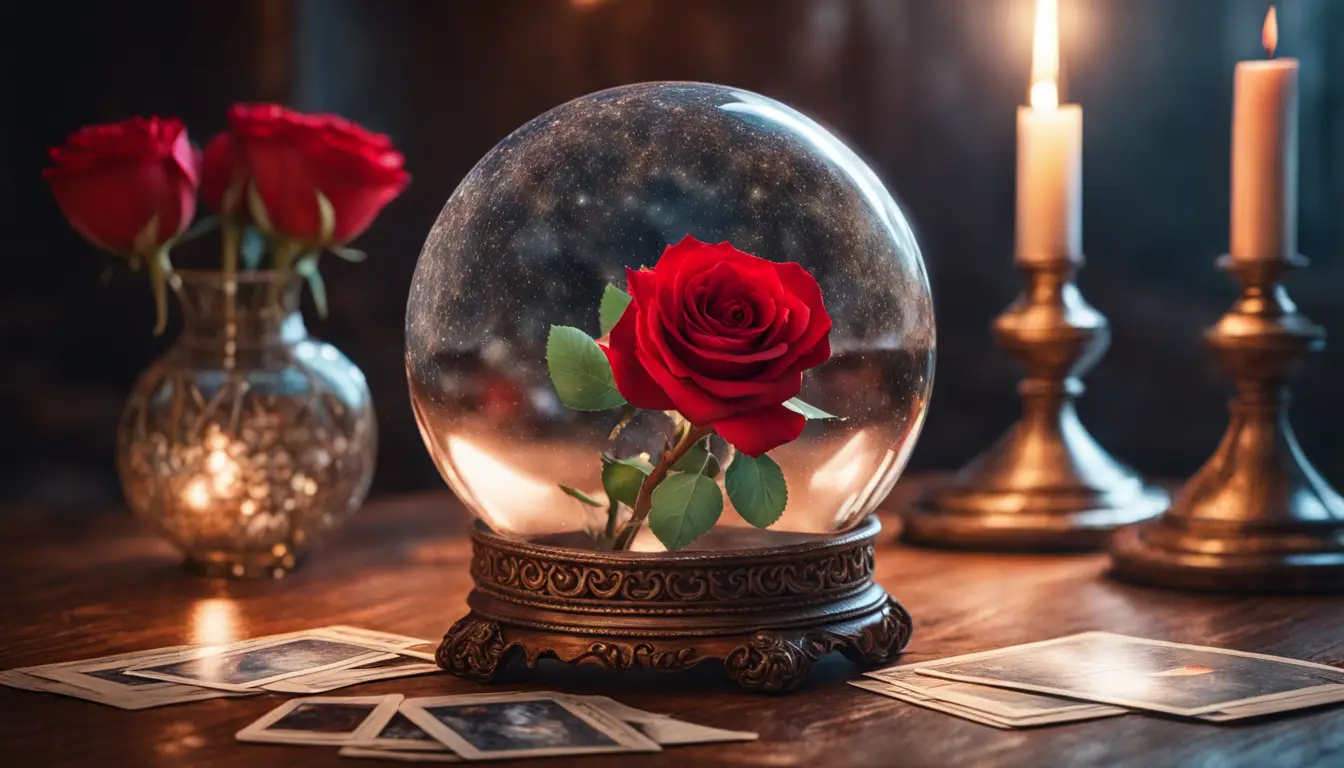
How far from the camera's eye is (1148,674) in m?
1.13

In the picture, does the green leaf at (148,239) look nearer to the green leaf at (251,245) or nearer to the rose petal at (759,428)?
the green leaf at (251,245)

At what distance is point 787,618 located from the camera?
110cm

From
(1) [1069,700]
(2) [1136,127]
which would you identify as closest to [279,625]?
(1) [1069,700]

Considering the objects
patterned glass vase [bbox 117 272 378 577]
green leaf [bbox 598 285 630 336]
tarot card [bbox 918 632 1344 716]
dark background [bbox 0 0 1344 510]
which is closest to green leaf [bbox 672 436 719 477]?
green leaf [bbox 598 285 630 336]

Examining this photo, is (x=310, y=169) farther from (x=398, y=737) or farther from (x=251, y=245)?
(x=398, y=737)

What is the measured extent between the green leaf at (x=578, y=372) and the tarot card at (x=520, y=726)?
199mm

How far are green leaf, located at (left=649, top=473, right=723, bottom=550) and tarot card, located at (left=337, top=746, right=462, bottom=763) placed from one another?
21 cm

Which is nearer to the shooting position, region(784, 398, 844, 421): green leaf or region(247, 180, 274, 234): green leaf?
region(784, 398, 844, 421): green leaf

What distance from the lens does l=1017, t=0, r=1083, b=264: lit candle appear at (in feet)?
5.77

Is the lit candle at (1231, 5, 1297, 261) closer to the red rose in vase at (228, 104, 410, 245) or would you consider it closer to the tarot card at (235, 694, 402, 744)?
the red rose in vase at (228, 104, 410, 245)

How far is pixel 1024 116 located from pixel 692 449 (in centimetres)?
86

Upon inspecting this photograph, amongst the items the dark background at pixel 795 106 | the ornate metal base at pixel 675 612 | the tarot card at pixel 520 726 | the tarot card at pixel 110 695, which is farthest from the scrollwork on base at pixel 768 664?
the dark background at pixel 795 106

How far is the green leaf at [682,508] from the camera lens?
105 cm

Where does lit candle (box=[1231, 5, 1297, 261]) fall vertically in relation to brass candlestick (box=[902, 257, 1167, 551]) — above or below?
above
